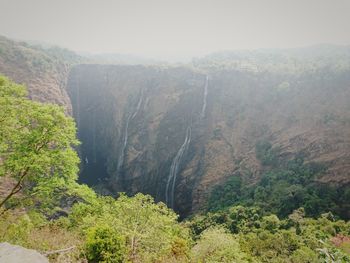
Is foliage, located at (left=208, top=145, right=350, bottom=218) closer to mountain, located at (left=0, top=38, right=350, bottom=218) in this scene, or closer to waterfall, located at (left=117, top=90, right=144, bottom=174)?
mountain, located at (left=0, top=38, right=350, bottom=218)

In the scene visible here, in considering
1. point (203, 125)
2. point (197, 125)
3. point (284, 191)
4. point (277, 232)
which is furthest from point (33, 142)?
point (203, 125)

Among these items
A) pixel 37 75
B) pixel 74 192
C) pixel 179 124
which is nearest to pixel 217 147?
pixel 179 124

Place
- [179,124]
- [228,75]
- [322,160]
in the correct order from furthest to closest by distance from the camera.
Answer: [228,75], [179,124], [322,160]

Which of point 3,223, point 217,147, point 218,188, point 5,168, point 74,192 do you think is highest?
point 5,168

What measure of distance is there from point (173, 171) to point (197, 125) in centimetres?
813

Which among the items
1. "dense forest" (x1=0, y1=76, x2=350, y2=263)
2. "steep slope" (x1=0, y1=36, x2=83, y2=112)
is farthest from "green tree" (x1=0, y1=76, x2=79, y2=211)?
"steep slope" (x1=0, y1=36, x2=83, y2=112)

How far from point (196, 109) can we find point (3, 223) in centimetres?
3848

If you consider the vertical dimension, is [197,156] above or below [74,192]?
below

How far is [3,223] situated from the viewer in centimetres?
1524

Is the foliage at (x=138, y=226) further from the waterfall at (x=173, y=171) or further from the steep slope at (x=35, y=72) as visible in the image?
the steep slope at (x=35, y=72)

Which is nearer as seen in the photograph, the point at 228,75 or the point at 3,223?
the point at 3,223

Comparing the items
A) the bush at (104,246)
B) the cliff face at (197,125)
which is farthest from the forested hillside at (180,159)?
the cliff face at (197,125)

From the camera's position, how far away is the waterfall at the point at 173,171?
4475 centimetres

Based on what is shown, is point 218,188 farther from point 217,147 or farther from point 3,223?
point 3,223
